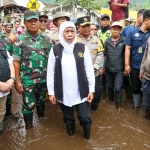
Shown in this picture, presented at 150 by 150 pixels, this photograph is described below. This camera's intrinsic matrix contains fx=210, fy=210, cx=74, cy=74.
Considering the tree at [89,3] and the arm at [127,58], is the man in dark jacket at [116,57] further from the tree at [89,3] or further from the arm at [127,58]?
the tree at [89,3]

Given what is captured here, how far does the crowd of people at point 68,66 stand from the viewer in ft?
10.7

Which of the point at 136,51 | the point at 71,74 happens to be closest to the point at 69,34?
the point at 71,74

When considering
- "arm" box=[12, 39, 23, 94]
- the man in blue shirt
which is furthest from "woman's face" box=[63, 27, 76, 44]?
the man in blue shirt

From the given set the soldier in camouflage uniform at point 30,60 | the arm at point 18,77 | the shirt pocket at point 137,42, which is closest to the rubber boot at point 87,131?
the soldier in camouflage uniform at point 30,60

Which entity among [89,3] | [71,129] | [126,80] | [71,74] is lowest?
[71,129]

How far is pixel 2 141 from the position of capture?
3.56 m

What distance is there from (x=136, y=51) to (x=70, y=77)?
1944 mm

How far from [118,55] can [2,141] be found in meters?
2.91

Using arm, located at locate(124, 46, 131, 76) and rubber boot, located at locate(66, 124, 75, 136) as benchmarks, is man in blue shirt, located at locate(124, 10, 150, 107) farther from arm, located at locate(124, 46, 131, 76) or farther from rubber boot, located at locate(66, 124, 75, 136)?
rubber boot, located at locate(66, 124, 75, 136)

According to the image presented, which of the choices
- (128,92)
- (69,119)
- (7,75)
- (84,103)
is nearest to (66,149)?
(69,119)

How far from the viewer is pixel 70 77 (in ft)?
10.8

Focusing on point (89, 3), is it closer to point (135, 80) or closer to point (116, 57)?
point (116, 57)

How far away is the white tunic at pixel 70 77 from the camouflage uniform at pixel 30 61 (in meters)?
0.43

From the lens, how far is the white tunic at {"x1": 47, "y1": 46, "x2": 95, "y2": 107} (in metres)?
3.27
